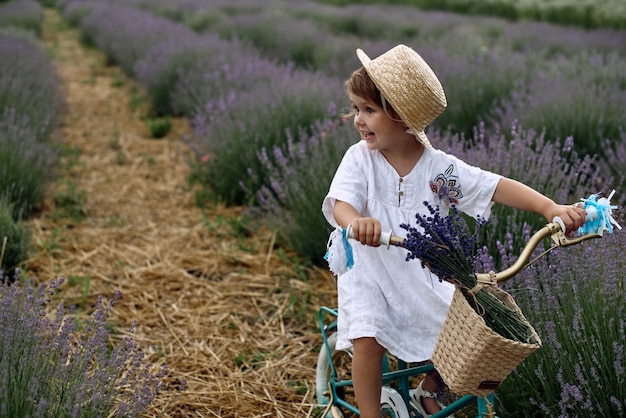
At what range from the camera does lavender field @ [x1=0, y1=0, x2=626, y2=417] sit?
2119mm

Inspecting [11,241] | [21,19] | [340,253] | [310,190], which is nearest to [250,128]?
[310,190]

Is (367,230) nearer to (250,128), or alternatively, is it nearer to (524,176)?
(524,176)

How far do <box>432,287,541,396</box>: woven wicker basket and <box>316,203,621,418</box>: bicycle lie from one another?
0.10 metres

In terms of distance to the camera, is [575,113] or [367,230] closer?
[367,230]

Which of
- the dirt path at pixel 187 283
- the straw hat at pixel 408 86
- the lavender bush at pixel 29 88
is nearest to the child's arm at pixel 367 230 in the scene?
the straw hat at pixel 408 86

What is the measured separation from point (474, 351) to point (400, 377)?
0.65m

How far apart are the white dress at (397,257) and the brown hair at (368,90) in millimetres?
155

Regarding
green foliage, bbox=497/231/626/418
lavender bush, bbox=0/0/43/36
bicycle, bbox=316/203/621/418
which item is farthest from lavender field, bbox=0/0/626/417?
lavender bush, bbox=0/0/43/36

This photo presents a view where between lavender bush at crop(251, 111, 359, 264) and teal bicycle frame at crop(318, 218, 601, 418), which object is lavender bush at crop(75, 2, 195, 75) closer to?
lavender bush at crop(251, 111, 359, 264)

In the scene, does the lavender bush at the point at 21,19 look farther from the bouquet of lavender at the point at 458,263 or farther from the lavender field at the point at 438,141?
the bouquet of lavender at the point at 458,263

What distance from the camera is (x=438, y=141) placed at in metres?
3.60

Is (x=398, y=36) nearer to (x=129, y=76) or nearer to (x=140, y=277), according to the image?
(x=129, y=76)

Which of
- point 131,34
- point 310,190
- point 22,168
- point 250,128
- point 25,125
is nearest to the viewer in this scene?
point 310,190

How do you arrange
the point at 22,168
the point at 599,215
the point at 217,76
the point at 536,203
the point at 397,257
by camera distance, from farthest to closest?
the point at 217,76
the point at 22,168
the point at 397,257
the point at 536,203
the point at 599,215
